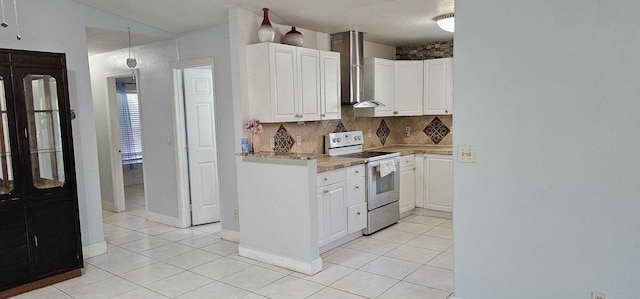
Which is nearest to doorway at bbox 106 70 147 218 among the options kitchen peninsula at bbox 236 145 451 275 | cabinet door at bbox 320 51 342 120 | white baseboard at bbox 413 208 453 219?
kitchen peninsula at bbox 236 145 451 275

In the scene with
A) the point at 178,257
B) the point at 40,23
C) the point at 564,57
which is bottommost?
the point at 178,257

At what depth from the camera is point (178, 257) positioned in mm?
4168

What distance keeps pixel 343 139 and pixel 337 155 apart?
27 centimetres

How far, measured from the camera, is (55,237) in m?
3.53

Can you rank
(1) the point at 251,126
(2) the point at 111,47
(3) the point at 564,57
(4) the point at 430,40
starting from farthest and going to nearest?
(4) the point at 430,40, (2) the point at 111,47, (1) the point at 251,126, (3) the point at 564,57

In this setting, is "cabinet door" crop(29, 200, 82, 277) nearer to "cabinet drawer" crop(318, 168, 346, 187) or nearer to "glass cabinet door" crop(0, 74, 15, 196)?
"glass cabinet door" crop(0, 74, 15, 196)

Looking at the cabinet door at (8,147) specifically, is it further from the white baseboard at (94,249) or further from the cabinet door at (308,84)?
the cabinet door at (308,84)

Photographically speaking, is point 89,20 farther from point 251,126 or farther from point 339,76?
point 339,76

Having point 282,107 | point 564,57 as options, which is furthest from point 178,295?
point 564,57

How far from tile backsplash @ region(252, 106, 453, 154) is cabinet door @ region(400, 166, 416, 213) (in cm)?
76

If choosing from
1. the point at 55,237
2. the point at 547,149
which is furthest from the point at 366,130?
the point at 55,237

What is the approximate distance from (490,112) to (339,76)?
7.87 ft

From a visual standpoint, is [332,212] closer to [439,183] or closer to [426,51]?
[439,183]

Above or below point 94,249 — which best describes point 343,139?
above
